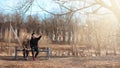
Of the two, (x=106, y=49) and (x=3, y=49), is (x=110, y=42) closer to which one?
(x=106, y=49)

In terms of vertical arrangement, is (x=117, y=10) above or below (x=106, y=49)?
above

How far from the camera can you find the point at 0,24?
233 feet

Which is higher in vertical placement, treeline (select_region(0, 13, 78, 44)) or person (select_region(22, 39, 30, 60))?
treeline (select_region(0, 13, 78, 44))

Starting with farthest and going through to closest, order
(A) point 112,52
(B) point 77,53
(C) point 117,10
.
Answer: (A) point 112,52, (B) point 77,53, (C) point 117,10

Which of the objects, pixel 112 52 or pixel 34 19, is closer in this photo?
pixel 112 52

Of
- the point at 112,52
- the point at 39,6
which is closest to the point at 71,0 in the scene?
the point at 39,6

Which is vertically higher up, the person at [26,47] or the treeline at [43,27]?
the treeline at [43,27]

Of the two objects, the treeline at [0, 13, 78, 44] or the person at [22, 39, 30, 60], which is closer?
the person at [22, 39, 30, 60]

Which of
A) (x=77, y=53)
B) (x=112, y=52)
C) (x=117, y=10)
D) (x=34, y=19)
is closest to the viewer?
(x=117, y=10)

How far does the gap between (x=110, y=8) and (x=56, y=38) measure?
4906 cm

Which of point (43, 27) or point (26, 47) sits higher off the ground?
point (43, 27)

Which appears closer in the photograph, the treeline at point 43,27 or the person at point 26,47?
the person at point 26,47

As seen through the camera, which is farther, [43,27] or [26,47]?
[43,27]

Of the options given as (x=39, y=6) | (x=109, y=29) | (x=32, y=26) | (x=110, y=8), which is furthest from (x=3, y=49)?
(x=32, y=26)
